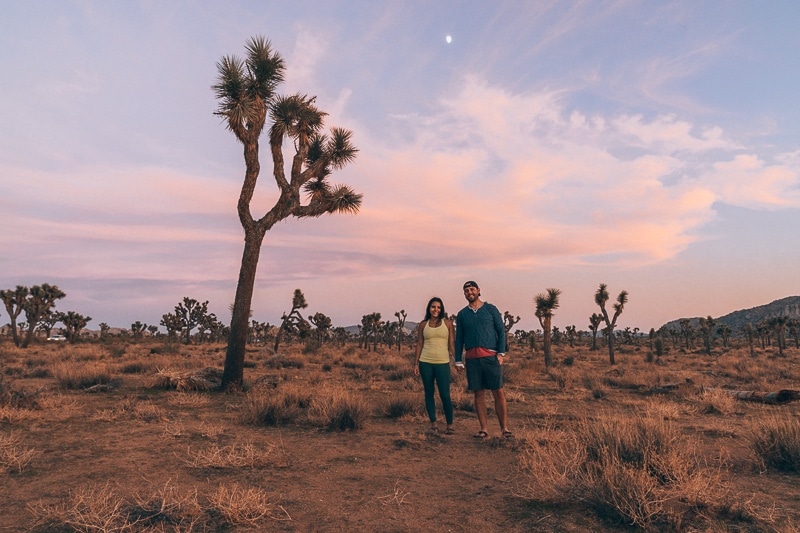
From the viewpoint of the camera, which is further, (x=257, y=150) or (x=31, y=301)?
(x=31, y=301)

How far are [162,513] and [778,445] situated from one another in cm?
683

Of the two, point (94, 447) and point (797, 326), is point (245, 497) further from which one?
point (797, 326)

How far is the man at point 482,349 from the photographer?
6770 mm

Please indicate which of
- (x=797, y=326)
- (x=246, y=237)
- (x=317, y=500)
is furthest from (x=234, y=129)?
(x=797, y=326)

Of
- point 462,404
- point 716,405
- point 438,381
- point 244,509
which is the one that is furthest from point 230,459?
point 716,405

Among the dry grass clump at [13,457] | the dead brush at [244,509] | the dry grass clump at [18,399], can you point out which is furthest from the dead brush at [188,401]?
the dead brush at [244,509]

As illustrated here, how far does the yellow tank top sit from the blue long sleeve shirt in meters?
0.24

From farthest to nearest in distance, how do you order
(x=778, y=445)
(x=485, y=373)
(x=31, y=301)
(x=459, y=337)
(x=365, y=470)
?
(x=31, y=301) → (x=459, y=337) → (x=485, y=373) → (x=778, y=445) → (x=365, y=470)

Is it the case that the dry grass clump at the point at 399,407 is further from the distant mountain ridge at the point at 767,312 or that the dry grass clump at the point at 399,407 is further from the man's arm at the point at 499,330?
the distant mountain ridge at the point at 767,312

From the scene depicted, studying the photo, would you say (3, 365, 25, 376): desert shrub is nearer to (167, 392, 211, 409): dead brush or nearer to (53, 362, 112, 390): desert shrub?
(53, 362, 112, 390): desert shrub

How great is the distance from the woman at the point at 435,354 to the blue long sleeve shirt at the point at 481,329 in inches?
8.3

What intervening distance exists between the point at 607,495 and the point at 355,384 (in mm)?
11332

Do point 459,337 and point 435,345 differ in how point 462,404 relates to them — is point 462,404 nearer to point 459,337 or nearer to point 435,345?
point 435,345

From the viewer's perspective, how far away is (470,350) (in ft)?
22.7
